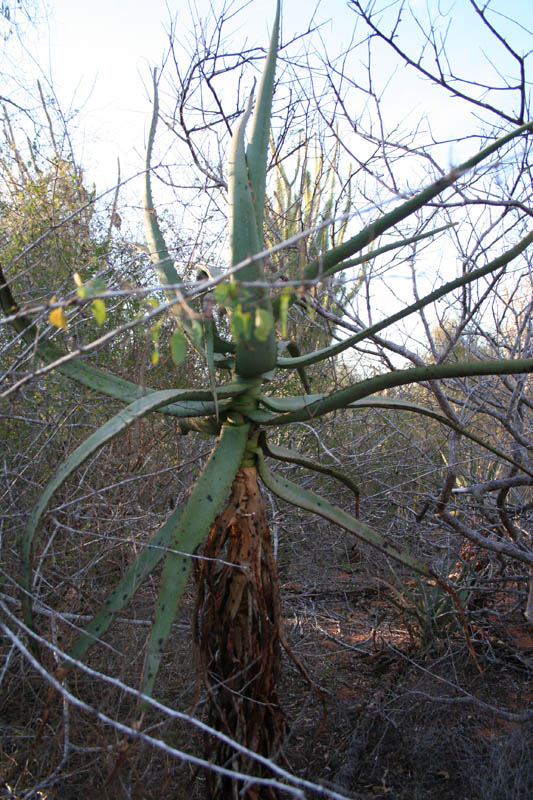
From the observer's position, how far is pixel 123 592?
6.17 ft

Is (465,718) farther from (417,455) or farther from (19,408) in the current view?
(19,408)

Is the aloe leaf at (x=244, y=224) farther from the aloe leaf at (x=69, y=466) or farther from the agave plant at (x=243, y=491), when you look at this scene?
the aloe leaf at (x=69, y=466)

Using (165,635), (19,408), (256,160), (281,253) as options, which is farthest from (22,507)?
(281,253)

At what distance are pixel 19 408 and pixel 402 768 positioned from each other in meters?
2.57

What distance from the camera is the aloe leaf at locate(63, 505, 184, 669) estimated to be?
5.82 ft

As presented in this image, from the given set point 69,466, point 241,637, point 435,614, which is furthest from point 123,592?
point 435,614

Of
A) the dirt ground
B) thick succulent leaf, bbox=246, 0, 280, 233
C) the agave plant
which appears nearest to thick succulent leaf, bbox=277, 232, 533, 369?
the agave plant

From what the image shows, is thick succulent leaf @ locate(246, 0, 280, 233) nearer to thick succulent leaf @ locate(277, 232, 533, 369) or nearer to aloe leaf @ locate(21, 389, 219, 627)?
thick succulent leaf @ locate(277, 232, 533, 369)

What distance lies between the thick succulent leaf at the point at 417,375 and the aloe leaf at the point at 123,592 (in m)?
0.62

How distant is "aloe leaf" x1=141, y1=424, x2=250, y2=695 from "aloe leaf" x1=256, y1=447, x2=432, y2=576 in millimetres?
147

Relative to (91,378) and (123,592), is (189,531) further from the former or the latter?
(91,378)

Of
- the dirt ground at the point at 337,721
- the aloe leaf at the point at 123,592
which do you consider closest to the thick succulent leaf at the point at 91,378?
the aloe leaf at the point at 123,592

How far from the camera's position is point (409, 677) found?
11.3 feet

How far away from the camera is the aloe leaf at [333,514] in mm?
2078
